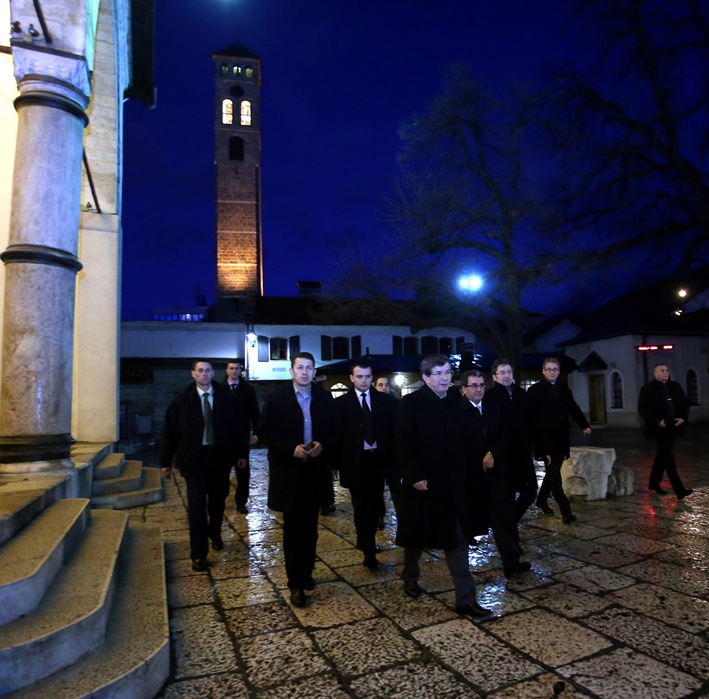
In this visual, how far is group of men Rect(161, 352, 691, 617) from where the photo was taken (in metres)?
3.57

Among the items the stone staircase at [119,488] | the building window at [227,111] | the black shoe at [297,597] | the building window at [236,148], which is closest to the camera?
the black shoe at [297,597]

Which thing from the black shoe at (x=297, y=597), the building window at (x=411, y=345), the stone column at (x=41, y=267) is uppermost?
the building window at (x=411, y=345)

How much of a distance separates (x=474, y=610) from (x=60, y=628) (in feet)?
7.76

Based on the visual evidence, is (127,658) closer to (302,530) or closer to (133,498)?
(302,530)

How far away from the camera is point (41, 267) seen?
15.6ft

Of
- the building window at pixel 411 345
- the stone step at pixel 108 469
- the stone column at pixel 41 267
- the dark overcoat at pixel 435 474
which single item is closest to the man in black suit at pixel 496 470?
the dark overcoat at pixel 435 474

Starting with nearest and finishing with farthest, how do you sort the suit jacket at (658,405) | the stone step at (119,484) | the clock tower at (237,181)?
the stone step at (119,484) → the suit jacket at (658,405) → the clock tower at (237,181)

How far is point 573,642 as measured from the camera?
3.01 meters

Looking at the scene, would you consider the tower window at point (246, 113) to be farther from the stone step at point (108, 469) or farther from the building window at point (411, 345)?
the stone step at point (108, 469)

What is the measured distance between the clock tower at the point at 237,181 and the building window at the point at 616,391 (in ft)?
77.7

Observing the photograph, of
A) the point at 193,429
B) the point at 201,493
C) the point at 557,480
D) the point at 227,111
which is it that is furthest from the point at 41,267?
the point at 227,111

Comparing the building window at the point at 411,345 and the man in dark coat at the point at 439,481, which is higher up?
the building window at the point at 411,345

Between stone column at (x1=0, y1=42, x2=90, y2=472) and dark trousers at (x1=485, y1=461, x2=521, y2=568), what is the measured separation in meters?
3.85

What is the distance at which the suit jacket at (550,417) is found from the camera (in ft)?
18.8
